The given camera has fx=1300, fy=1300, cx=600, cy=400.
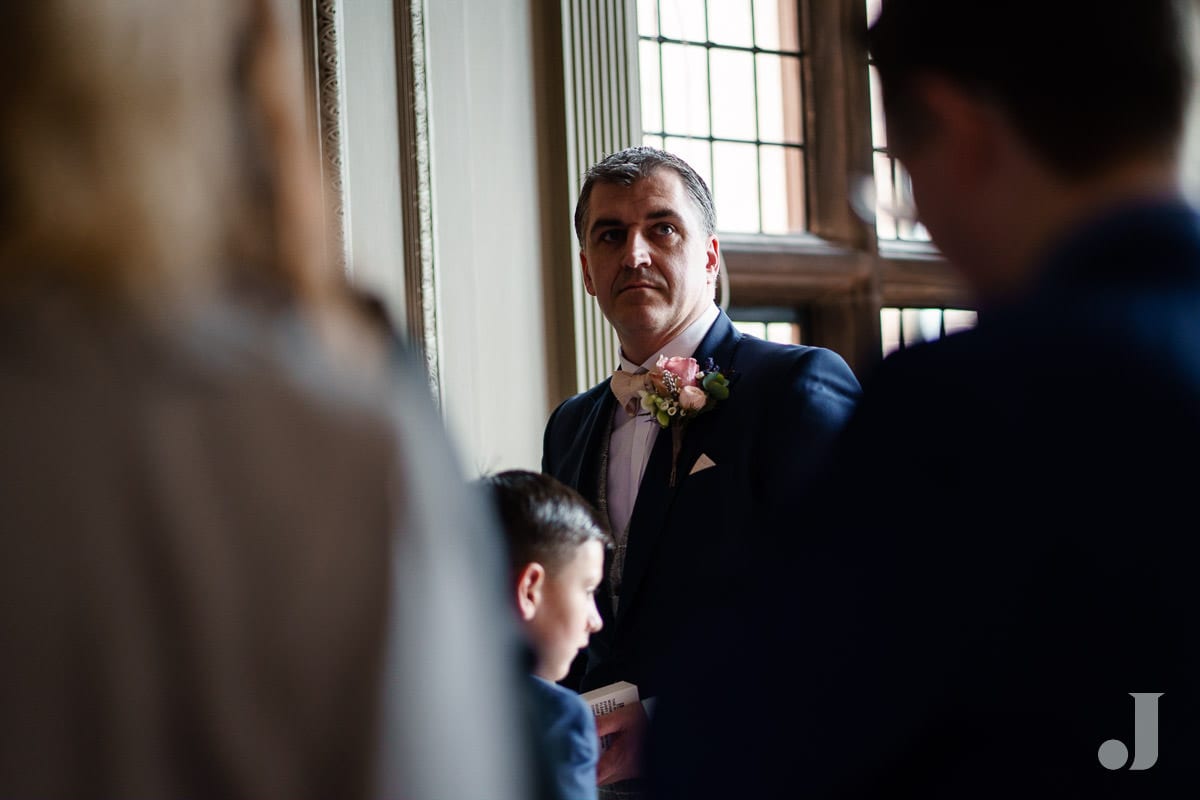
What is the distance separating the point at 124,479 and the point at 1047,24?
77cm

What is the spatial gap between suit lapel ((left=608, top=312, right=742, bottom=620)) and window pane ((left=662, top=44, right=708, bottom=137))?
3420 millimetres

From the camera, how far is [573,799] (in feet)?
6.37

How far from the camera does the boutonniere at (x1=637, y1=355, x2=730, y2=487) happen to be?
3137mm

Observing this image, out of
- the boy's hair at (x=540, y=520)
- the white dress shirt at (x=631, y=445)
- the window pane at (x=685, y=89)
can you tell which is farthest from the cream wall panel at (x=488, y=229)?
the boy's hair at (x=540, y=520)

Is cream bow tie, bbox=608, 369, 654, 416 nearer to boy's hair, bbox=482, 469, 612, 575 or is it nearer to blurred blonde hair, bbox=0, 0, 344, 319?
boy's hair, bbox=482, 469, 612, 575

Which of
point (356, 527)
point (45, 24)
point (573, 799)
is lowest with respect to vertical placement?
point (573, 799)

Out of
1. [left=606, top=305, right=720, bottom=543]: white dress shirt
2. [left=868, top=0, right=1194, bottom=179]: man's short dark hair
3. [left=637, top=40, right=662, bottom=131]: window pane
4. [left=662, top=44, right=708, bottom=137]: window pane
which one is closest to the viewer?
[left=868, top=0, right=1194, bottom=179]: man's short dark hair

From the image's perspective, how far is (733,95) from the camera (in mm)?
6750

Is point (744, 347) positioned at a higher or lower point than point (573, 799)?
higher

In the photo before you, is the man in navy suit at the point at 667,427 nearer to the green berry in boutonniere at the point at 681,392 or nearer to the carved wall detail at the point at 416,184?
the green berry in boutonniere at the point at 681,392

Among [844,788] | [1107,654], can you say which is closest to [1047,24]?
[1107,654]

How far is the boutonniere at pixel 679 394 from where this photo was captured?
3137 mm

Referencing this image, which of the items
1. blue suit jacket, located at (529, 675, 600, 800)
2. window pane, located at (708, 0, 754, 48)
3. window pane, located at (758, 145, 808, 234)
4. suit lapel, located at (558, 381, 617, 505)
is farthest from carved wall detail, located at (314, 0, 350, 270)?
blue suit jacket, located at (529, 675, 600, 800)

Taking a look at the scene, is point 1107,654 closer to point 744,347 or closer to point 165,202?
point 165,202
